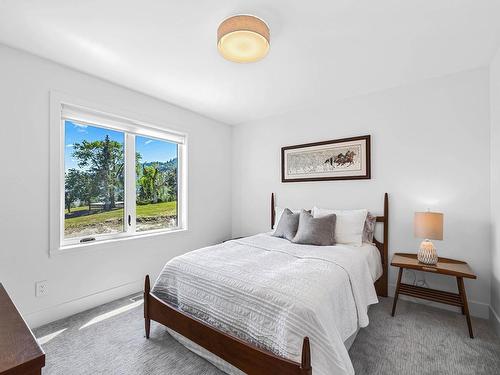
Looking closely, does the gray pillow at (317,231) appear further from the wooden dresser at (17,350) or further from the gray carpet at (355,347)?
the wooden dresser at (17,350)

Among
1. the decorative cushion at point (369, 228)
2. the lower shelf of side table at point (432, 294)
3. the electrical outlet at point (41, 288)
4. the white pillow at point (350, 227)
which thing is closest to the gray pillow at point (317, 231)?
the white pillow at point (350, 227)

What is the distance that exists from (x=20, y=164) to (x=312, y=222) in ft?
9.48

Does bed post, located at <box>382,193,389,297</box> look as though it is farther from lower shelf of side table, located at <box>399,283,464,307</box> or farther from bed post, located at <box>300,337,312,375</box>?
bed post, located at <box>300,337,312,375</box>

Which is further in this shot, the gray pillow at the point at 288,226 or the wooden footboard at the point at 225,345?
the gray pillow at the point at 288,226

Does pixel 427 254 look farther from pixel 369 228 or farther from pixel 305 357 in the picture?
pixel 305 357

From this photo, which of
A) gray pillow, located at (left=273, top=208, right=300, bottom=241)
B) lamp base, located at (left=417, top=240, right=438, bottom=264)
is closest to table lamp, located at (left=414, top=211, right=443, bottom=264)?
lamp base, located at (left=417, top=240, right=438, bottom=264)

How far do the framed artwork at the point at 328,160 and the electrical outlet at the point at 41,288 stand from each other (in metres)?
3.05

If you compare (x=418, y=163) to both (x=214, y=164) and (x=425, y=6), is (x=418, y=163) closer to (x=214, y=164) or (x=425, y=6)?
(x=425, y=6)

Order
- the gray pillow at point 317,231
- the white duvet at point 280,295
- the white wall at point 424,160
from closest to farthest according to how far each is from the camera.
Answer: the white duvet at point 280,295 → the white wall at point 424,160 → the gray pillow at point 317,231

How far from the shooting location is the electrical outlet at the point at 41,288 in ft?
7.38

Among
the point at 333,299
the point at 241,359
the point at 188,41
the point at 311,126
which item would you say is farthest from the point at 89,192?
the point at 311,126

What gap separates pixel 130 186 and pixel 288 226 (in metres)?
2.03

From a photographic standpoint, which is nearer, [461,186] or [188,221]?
[461,186]

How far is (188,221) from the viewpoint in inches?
143
